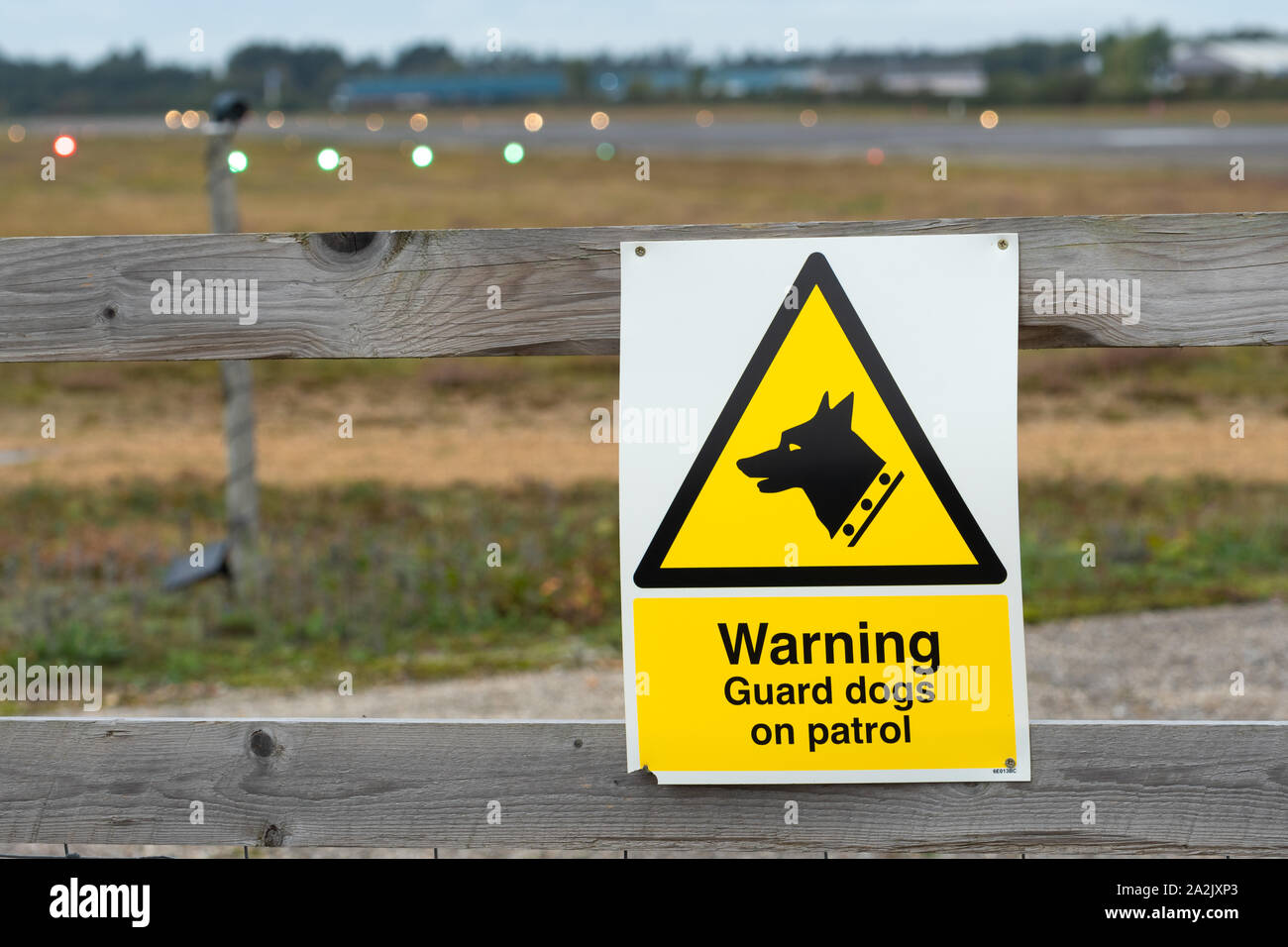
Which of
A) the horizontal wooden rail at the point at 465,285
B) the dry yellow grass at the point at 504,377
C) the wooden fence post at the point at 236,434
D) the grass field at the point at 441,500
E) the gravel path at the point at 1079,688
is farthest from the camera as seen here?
the dry yellow grass at the point at 504,377

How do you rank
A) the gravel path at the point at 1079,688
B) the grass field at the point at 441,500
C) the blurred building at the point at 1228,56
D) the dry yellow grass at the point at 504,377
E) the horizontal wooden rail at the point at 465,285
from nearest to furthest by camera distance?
the horizontal wooden rail at the point at 465,285
the gravel path at the point at 1079,688
the grass field at the point at 441,500
the dry yellow grass at the point at 504,377
the blurred building at the point at 1228,56

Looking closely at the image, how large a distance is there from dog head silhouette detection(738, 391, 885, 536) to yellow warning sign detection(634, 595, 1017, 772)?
0.56 ft

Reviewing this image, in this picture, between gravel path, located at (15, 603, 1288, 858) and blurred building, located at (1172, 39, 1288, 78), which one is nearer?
gravel path, located at (15, 603, 1288, 858)

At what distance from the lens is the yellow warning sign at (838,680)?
2.27 m

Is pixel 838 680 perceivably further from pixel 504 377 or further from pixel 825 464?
pixel 504 377

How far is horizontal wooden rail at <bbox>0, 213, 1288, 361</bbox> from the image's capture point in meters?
2.25

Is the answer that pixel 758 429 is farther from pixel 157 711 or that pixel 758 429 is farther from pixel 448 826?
pixel 157 711

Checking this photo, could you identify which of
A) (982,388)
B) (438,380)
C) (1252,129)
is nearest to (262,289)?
(982,388)

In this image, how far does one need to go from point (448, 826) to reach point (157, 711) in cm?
388

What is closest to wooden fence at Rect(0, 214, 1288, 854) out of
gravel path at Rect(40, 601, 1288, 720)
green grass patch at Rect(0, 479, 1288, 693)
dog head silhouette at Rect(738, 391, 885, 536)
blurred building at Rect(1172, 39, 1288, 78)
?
dog head silhouette at Rect(738, 391, 885, 536)

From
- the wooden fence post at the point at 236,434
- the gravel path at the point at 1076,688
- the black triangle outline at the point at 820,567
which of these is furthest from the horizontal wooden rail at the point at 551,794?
the wooden fence post at the point at 236,434

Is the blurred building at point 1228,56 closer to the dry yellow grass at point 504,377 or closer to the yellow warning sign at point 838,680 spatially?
the dry yellow grass at point 504,377

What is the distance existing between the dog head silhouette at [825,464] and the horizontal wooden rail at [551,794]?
19.8 inches

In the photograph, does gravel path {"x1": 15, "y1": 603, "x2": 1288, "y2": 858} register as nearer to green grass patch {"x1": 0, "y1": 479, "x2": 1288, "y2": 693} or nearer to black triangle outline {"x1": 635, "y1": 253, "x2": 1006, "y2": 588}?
green grass patch {"x1": 0, "y1": 479, "x2": 1288, "y2": 693}
